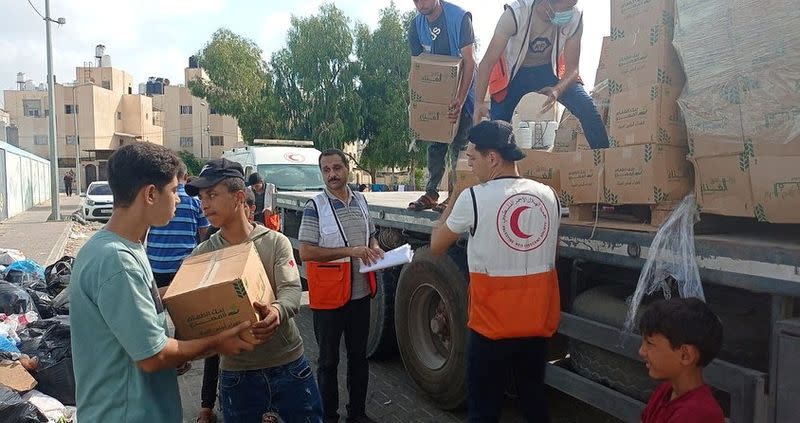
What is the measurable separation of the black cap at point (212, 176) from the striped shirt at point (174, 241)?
195cm

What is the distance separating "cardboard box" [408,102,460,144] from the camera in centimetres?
461

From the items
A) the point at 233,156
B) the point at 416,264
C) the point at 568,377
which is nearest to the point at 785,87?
the point at 568,377

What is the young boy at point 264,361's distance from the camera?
2668 mm

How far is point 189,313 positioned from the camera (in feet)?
6.61

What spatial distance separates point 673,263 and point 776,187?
477 millimetres

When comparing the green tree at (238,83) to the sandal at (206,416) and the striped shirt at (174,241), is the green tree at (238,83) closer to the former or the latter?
the striped shirt at (174,241)

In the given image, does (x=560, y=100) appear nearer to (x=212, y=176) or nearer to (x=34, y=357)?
(x=212, y=176)

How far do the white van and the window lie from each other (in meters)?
49.7

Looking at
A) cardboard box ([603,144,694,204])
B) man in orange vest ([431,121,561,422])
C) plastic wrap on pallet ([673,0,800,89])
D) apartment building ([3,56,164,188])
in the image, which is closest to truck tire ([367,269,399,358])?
man in orange vest ([431,121,561,422])

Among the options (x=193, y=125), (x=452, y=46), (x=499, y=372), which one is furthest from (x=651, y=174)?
(x=193, y=125)

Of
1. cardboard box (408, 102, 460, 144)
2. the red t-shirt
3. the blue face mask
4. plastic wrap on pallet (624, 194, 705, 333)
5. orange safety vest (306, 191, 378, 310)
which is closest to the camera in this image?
the red t-shirt

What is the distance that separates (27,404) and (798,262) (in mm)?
4115

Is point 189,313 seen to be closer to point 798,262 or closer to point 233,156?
point 798,262

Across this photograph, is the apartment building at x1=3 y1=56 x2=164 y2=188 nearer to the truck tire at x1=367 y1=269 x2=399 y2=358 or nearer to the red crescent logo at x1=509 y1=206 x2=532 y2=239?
the truck tire at x1=367 y1=269 x2=399 y2=358
